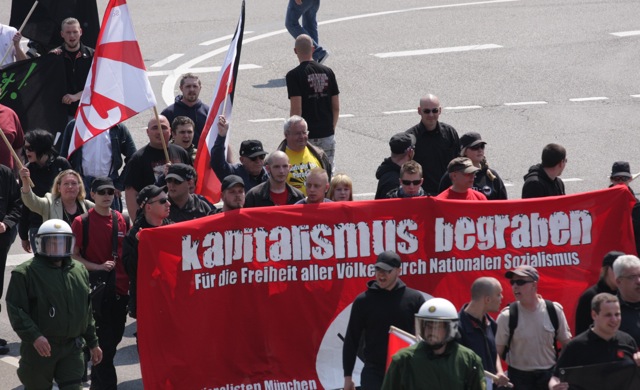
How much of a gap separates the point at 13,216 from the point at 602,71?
11.7m

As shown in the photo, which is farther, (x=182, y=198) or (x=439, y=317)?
(x=182, y=198)

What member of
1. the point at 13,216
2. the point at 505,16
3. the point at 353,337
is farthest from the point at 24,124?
the point at 505,16

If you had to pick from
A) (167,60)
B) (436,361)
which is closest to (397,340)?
(436,361)

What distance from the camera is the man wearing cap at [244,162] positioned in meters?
12.4

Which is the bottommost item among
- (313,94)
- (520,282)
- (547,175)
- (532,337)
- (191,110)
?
(532,337)

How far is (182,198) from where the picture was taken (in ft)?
37.2

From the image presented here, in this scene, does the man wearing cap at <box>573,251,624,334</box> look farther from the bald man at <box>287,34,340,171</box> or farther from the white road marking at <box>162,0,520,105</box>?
the white road marking at <box>162,0,520,105</box>

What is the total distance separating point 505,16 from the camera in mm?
24688

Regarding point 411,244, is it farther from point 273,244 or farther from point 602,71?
point 602,71

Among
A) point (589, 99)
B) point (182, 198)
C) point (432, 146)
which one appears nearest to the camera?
point (182, 198)

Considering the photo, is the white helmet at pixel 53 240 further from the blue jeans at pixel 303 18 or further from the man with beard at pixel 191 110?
the blue jeans at pixel 303 18

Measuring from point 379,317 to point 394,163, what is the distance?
312 centimetres

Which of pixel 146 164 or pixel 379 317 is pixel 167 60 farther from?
pixel 379 317

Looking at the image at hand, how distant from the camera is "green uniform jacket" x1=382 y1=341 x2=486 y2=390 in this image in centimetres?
812
